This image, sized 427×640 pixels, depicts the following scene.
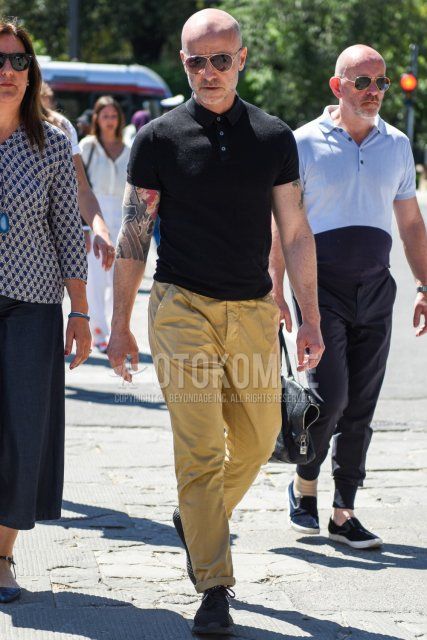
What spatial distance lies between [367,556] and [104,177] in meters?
5.97

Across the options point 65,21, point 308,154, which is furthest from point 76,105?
point 308,154

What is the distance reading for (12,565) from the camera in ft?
15.4

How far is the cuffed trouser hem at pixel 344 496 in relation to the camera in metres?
5.62

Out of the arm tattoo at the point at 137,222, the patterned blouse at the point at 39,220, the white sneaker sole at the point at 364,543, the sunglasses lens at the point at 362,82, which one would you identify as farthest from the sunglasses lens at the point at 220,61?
the white sneaker sole at the point at 364,543

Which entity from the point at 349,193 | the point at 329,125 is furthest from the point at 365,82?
the point at 349,193

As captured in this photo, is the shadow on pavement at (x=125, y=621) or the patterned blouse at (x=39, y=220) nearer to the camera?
the shadow on pavement at (x=125, y=621)

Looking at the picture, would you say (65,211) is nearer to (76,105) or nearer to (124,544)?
(124,544)

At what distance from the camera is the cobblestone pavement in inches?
172

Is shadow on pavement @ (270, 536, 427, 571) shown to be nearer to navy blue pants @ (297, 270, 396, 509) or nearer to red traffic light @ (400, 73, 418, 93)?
navy blue pants @ (297, 270, 396, 509)

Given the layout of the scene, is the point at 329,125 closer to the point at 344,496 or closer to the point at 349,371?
the point at 349,371

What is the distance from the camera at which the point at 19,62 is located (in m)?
4.49

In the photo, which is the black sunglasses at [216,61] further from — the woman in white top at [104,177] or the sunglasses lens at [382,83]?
the woman in white top at [104,177]

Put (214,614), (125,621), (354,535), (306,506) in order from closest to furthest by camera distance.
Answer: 1. (214,614)
2. (125,621)
3. (354,535)
4. (306,506)

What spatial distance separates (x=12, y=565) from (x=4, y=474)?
1.31 ft
